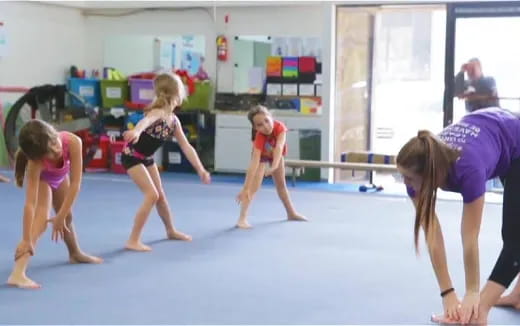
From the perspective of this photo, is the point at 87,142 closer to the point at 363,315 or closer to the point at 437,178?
the point at 363,315

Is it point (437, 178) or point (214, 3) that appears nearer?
point (437, 178)

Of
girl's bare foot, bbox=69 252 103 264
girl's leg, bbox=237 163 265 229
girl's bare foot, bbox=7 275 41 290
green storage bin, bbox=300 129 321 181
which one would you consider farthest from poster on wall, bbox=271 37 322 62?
girl's bare foot, bbox=7 275 41 290

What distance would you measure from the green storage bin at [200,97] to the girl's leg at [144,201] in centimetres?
444

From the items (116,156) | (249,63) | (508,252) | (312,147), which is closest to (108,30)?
(116,156)

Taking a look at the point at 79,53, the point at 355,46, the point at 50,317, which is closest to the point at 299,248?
the point at 50,317

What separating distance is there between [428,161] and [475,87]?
19.5 ft

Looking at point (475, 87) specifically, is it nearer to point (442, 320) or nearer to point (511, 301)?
point (511, 301)

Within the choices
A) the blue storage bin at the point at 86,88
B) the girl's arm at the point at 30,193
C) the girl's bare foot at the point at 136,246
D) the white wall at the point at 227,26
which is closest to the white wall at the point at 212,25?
the white wall at the point at 227,26

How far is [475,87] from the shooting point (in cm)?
830

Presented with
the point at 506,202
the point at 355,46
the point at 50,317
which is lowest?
the point at 50,317

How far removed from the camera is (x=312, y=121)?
888 cm

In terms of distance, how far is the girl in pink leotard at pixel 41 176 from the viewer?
3844 mm

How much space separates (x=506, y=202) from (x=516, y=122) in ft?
1.08

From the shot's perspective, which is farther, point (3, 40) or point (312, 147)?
point (3, 40)
